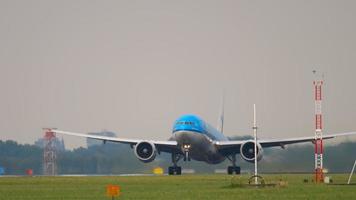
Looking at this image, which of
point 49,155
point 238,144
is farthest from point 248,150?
point 49,155

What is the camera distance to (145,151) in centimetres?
9519

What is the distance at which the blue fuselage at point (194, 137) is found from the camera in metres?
93.9

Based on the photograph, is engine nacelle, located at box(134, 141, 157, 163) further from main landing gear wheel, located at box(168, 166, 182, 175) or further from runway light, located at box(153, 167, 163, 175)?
runway light, located at box(153, 167, 163, 175)

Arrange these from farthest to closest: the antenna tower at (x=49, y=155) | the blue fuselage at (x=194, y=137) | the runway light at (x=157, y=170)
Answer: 1. the antenna tower at (x=49, y=155)
2. the runway light at (x=157, y=170)
3. the blue fuselage at (x=194, y=137)

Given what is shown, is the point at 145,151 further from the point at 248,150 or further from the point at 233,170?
the point at 248,150

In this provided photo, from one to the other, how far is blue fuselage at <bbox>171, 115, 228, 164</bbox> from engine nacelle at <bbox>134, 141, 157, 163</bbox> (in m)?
2.44

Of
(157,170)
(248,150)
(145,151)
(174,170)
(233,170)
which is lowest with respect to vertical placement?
(174,170)

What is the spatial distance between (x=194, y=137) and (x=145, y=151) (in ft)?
16.5

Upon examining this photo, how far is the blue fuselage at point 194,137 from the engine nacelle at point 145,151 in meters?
2.44

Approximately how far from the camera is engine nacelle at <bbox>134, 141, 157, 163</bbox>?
9462 centimetres

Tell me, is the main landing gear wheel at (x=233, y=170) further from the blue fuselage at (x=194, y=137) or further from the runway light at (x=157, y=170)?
the runway light at (x=157, y=170)

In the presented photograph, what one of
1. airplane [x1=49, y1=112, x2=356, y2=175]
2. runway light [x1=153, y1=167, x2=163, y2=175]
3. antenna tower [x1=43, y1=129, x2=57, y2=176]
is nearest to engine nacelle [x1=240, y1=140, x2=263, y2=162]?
airplane [x1=49, y1=112, x2=356, y2=175]

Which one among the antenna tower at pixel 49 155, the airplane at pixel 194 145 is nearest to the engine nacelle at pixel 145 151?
the airplane at pixel 194 145

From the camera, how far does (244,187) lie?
54.0m
